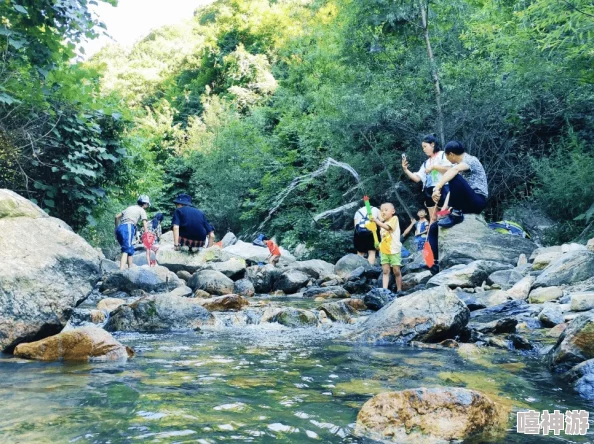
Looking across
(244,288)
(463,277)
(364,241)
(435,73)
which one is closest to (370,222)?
(364,241)

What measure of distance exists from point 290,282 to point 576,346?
869cm

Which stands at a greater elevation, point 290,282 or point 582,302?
point 290,282

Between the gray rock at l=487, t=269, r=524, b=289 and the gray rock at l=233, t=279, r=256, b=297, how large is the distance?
4.56 m

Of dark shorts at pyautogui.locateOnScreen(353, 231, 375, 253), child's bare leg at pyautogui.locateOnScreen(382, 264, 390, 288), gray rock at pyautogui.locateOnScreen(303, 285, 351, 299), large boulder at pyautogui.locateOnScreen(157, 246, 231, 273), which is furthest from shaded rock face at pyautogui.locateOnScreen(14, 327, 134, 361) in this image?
dark shorts at pyautogui.locateOnScreen(353, 231, 375, 253)

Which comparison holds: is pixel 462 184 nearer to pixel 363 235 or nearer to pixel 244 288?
pixel 244 288

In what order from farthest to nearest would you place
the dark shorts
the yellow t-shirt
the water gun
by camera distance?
the dark shorts → the water gun → the yellow t-shirt

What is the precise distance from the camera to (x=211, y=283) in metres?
12.2

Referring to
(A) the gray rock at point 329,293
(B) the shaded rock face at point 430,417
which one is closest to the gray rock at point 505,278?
(A) the gray rock at point 329,293

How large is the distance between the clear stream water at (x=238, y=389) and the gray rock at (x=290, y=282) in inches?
268

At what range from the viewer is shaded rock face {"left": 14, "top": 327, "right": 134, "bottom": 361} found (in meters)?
5.27

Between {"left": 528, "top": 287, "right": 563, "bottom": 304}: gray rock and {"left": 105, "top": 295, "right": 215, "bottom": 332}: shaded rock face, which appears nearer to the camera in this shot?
{"left": 105, "top": 295, "right": 215, "bottom": 332}: shaded rock face

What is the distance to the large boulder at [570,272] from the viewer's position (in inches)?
352

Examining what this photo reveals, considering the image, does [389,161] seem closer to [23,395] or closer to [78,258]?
[78,258]

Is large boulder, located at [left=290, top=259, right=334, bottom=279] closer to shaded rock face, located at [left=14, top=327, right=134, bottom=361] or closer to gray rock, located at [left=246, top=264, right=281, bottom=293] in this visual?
gray rock, located at [left=246, top=264, right=281, bottom=293]
